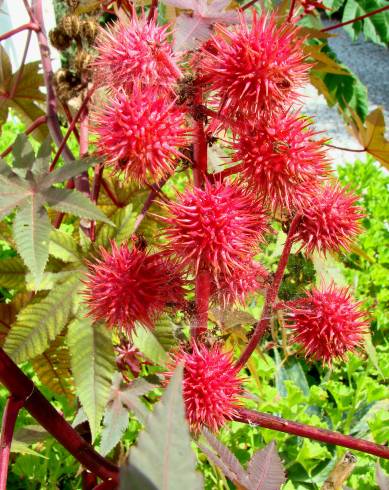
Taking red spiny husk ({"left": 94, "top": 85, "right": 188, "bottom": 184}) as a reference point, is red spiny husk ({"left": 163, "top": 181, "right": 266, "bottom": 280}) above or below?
below

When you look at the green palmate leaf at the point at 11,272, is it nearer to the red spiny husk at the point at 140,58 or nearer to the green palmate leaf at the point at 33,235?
the green palmate leaf at the point at 33,235

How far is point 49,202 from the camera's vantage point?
2.38 feet

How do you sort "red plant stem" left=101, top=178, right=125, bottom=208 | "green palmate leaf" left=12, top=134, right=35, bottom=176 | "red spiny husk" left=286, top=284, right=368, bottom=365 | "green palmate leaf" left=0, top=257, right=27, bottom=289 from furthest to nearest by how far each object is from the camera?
1. "red plant stem" left=101, top=178, right=125, bottom=208
2. "green palmate leaf" left=0, top=257, right=27, bottom=289
3. "green palmate leaf" left=12, top=134, right=35, bottom=176
4. "red spiny husk" left=286, top=284, right=368, bottom=365

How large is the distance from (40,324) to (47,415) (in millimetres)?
188

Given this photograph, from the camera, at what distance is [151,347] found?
2.83 ft

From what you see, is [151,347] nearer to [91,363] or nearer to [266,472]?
[91,363]

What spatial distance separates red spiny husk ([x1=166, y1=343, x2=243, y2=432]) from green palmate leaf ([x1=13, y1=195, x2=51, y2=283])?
7.7 inches

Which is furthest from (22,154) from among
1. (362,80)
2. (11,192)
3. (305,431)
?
(362,80)

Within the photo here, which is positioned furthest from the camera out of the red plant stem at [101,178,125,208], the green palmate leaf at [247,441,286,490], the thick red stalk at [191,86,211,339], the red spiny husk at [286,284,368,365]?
the red plant stem at [101,178,125,208]

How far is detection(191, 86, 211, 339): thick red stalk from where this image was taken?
594mm

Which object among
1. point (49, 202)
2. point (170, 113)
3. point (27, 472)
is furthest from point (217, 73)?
point (27, 472)

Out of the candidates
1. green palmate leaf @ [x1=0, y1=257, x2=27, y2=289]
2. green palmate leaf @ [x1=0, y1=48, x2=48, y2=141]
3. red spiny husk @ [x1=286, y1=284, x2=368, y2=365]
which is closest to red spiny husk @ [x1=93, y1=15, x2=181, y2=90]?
red spiny husk @ [x1=286, y1=284, x2=368, y2=365]

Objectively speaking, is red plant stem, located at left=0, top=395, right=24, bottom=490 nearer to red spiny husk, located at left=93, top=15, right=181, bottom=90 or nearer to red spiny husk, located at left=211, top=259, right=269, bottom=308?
red spiny husk, located at left=211, top=259, right=269, bottom=308

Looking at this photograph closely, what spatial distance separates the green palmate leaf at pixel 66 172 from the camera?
2.27 ft
